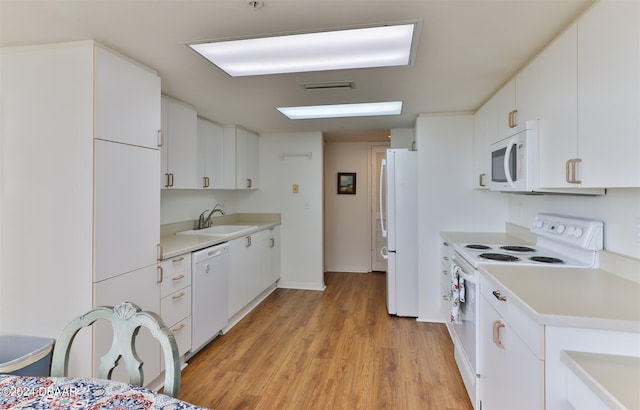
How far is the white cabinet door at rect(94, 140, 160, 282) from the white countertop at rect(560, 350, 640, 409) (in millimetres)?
2186

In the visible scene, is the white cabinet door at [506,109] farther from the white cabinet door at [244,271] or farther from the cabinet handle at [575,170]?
the white cabinet door at [244,271]

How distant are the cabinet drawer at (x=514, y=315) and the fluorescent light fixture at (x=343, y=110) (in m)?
1.85

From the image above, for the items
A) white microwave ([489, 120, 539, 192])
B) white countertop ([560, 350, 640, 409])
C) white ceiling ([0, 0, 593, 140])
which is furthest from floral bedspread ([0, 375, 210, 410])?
white microwave ([489, 120, 539, 192])

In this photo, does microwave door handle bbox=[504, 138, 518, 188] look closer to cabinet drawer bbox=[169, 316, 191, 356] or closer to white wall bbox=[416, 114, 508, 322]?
white wall bbox=[416, 114, 508, 322]

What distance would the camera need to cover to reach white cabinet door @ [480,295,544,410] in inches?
47.3

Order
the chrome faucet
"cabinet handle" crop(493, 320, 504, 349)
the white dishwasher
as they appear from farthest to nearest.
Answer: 1. the chrome faucet
2. the white dishwasher
3. "cabinet handle" crop(493, 320, 504, 349)

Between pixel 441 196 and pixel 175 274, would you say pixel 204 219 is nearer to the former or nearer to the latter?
pixel 175 274

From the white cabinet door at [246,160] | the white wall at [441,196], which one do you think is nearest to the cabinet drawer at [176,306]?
the white cabinet door at [246,160]

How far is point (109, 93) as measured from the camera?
71.6 inches

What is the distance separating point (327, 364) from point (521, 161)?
2.06 m

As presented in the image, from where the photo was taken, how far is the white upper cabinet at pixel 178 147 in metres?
2.74

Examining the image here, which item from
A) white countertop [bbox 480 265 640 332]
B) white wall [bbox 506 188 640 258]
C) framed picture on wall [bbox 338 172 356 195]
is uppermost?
framed picture on wall [bbox 338 172 356 195]

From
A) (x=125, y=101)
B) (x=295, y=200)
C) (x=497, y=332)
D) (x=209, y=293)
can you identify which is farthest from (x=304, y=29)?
(x=295, y=200)

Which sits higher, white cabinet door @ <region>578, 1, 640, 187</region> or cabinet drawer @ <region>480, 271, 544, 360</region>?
white cabinet door @ <region>578, 1, 640, 187</region>
